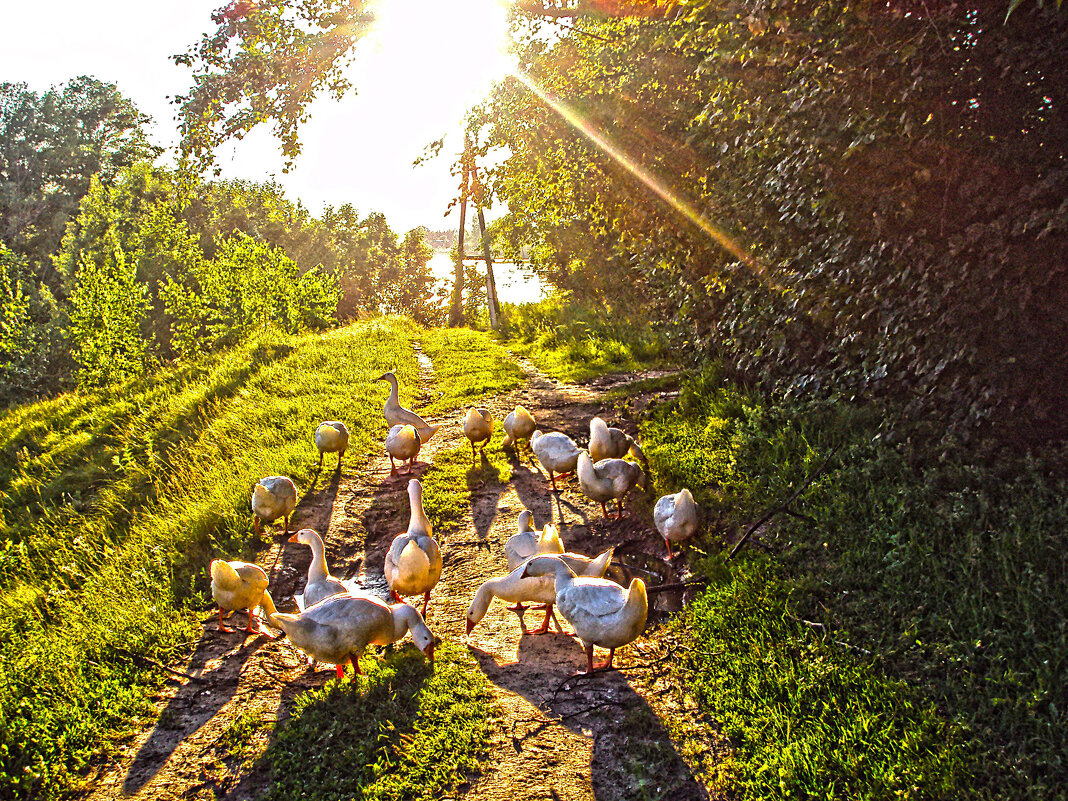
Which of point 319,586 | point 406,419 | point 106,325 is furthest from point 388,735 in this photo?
point 106,325

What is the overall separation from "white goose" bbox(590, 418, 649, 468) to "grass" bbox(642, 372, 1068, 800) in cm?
143

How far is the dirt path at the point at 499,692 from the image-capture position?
3.75 m

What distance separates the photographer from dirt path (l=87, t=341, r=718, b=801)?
A: 3.75 meters

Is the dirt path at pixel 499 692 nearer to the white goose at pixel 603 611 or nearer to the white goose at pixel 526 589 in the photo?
the white goose at pixel 526 589

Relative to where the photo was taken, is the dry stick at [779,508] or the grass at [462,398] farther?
the grass at [462,398]

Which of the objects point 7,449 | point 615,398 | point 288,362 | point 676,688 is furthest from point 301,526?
point 7,449

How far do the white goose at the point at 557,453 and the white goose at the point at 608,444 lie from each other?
0.25m

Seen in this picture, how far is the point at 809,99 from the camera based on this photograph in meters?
5.64

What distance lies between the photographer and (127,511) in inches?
350

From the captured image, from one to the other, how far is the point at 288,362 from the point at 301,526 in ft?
32.4

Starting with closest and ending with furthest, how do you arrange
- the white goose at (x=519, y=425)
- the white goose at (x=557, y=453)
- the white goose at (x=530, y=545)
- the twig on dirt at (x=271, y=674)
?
the twig on dirt at (x=271, y=674) < the white goose at (x=530, y=545) < the white goose at (x=557, y=453) < the white goose at (x=519, y=425)

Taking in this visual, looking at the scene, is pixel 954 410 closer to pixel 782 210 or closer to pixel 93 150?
pixel 782 210

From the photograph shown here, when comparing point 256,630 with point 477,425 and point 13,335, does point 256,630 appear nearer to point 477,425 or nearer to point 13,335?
point 477,425

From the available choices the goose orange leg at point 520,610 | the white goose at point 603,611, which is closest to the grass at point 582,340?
the goose orange leg at point 520,610
